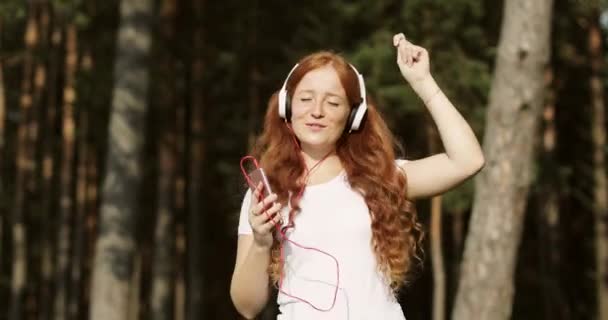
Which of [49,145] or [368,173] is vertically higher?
[368,173]

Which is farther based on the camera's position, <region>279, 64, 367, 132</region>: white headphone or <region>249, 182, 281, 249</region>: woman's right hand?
<region>279, 64, 367, 132</region>: white headphone

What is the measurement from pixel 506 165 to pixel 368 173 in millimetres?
4433

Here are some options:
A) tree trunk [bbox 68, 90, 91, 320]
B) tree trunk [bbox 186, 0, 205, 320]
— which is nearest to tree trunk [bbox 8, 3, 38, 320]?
tree trunk [bbox 68, 90, 91, 320]

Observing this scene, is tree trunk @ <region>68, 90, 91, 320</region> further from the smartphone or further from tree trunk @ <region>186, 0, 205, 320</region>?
the smartphone

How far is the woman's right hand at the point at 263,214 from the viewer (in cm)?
269

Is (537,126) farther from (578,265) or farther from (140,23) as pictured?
(578,265)

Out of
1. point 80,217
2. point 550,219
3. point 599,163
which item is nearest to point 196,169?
point 80,217

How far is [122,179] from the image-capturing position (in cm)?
999

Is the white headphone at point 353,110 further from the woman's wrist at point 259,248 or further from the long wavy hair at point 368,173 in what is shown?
the woman's wrist at point 259,248

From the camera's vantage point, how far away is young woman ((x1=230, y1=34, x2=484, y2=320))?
9.42 ft

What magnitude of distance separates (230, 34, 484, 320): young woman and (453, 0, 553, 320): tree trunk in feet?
14.0

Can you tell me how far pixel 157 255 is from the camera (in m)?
19.0

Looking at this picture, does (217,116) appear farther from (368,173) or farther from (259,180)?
(259,180)

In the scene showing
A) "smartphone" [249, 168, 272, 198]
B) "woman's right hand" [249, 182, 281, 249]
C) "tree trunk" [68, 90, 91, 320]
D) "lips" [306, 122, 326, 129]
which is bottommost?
"tree trunk" [68, 90, 91, 320]
